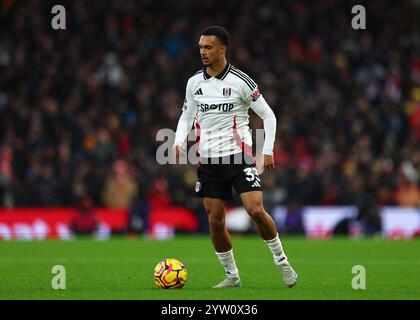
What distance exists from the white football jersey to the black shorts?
3.2 inches

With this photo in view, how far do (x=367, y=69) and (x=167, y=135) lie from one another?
623cm

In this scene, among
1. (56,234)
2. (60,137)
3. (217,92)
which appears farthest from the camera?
(60,137)

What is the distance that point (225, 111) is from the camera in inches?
371

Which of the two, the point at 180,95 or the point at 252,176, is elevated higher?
the point at 180,95

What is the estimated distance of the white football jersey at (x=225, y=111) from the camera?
9.41 meters

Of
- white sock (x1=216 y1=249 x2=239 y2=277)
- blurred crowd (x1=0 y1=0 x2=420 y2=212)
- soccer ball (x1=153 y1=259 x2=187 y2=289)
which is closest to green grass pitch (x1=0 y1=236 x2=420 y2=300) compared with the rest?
soccer ball (x1=153 y1=259 x2=187 y2=289)

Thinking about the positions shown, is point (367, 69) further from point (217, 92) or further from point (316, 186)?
point (217, 92)

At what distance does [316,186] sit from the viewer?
70.8 ft

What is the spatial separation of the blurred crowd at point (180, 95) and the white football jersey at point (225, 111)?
37.1 feet

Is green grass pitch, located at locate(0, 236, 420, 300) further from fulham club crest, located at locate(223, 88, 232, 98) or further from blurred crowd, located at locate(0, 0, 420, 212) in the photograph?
blurred crowd, located at locate(0, 0, 420, 212)

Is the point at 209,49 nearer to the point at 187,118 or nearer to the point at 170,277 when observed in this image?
the point at 187,118

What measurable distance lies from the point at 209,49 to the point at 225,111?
64 centimetres

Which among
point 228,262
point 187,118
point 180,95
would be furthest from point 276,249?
point 180,95

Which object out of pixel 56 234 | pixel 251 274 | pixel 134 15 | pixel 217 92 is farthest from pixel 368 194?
pixel 217 92
